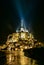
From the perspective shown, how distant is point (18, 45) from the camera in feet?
460

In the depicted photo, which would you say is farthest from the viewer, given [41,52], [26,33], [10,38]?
[10,38]

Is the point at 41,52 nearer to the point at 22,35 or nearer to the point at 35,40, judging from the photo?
the point at 22,35

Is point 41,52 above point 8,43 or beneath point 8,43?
beneath

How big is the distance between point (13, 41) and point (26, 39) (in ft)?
36.1

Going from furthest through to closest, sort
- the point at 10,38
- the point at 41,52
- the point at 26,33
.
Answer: the point at 10,38 → the point at 26,33 → the point at 41,52

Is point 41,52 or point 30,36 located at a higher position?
point 30,36

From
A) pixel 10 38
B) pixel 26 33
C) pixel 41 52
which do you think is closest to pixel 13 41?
pixel 10 38

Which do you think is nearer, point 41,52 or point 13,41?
point 41,52

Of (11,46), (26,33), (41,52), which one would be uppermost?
(26,33)

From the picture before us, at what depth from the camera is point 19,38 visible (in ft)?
465

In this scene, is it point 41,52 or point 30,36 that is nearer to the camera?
point 41,52

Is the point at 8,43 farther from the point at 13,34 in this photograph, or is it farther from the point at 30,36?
the point at 30,36

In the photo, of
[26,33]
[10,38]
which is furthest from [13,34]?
[26,33]

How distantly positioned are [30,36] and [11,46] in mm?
17406
